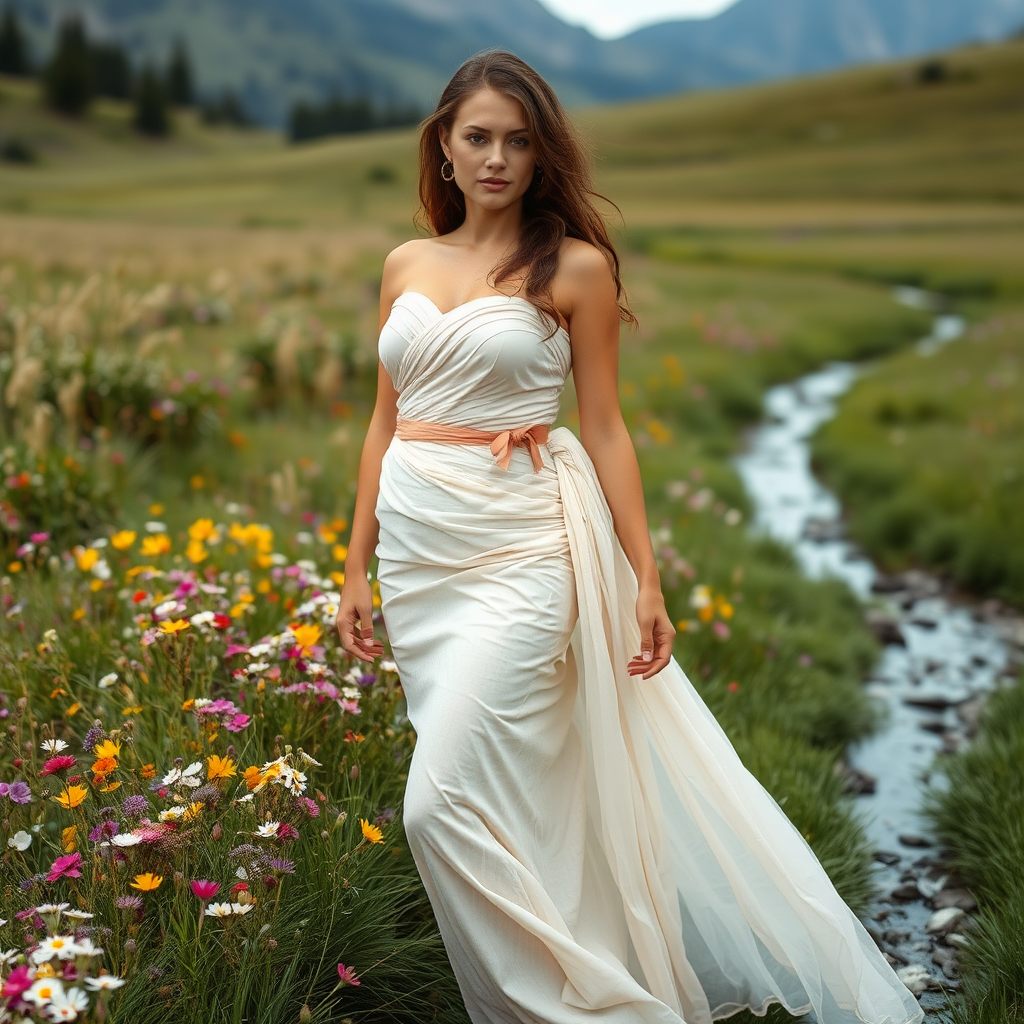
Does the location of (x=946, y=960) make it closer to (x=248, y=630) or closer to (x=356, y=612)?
(x=356, y=612)

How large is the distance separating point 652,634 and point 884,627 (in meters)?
5.04

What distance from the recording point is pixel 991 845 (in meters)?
4.48

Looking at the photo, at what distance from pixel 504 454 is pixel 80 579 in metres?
3.18

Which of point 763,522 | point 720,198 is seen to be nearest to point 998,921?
point 763,522

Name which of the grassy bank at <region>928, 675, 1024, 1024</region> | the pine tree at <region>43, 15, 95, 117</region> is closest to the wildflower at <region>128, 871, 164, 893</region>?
the grassy bank at <region>928, 675, 1024, 1024</region>

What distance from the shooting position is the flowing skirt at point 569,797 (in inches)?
111

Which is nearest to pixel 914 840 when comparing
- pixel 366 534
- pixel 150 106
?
pixel 366 534

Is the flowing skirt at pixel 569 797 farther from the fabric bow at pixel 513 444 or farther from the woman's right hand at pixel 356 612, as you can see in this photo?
the woman's right hand at pixel 356 612

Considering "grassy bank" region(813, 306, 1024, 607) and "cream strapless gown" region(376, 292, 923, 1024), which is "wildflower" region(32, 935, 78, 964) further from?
"grassy bank" region(813, 306, 1024, 607)

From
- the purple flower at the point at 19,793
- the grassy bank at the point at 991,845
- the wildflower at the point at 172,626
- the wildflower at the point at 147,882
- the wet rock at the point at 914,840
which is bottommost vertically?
the wet rock at the point at 914,840


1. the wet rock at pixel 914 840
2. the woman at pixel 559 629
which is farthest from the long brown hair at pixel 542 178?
the wet rock at pixel 914 840

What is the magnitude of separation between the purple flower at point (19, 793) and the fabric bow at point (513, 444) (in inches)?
60.9

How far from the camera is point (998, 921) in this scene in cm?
371

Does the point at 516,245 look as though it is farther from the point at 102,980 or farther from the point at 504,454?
the point at 102,980
